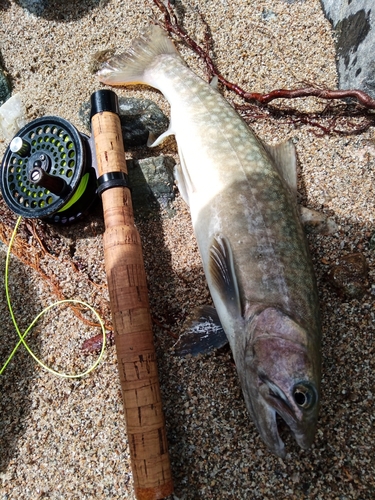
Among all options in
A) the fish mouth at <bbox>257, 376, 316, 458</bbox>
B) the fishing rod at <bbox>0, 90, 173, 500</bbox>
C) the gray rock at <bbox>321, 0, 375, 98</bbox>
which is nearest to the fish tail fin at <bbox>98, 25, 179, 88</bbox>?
the fishing rod at <bbox>0, 90, 173, 500</bbox>

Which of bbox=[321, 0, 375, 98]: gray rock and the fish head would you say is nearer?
the fish head

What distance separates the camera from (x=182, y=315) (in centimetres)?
265

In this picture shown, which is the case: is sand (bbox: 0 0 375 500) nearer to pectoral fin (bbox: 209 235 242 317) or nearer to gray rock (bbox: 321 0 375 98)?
gray rock (bbox: 321 0 375 98)

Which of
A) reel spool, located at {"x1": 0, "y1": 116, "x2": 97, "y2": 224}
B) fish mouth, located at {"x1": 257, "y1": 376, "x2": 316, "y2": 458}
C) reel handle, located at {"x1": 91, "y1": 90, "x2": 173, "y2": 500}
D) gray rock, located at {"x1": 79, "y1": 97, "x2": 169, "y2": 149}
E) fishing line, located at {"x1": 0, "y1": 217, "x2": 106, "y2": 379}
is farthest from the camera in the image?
gray rock, located at {"x1": 79, "y1": 97, "x2": 169, "y2": 149}

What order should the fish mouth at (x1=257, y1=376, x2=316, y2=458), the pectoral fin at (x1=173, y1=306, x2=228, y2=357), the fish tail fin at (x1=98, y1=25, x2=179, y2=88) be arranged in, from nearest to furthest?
the fish mouth at (x1=257, y1=376, x2=316, y2=458) < the pectoral fin at (x1=173, y1=306, x2=228, y2=357) < the fish tail fin at (x1=98, y1=25, x2=179, y2=88)

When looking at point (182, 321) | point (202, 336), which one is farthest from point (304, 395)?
point (182, 321)

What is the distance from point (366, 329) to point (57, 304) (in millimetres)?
1980

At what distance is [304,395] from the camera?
1936 mm

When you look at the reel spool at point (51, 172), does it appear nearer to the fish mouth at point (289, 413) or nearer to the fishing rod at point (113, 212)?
the fishing rod at point (113, 212)

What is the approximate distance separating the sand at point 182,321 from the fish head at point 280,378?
30cm

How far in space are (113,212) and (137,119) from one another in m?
0.98

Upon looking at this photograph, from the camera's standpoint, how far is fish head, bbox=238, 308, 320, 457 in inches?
76.2

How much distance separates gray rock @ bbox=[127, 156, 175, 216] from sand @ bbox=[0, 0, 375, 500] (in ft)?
0.30

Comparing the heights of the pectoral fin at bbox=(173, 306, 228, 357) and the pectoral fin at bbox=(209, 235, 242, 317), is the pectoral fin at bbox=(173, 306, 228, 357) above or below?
below
